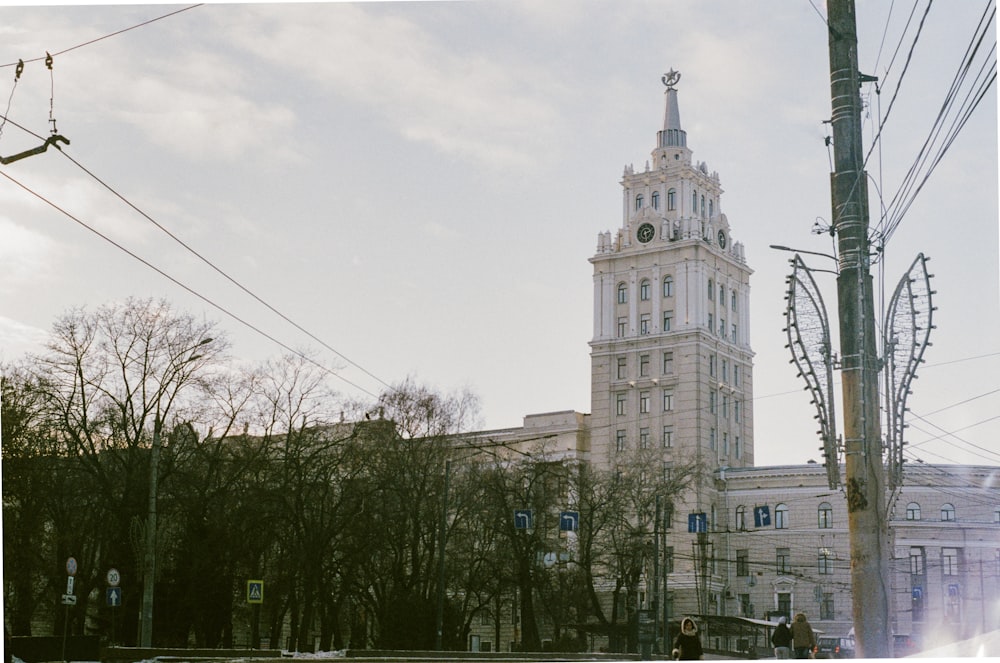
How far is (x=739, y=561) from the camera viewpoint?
65.9 m

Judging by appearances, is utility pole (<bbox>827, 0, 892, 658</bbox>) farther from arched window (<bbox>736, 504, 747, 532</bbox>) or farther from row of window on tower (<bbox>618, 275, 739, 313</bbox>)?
row of window on tower (<bbox>618, 275, 739, 313</bbox>)

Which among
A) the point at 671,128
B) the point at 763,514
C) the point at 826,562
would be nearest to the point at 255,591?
the point at 763,514

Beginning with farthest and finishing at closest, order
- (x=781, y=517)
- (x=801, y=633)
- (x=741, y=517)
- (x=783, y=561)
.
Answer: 1. (x=741, y=517)
2. (x=781, y=517)
3. (x=783, y=561)
4. (x=801, y=633)

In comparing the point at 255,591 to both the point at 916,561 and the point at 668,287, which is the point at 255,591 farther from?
the point at 668,287

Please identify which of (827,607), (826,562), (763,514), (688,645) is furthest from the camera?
(826,562)

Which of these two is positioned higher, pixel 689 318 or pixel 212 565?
pixel 689 318

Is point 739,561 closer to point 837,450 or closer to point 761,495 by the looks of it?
point 761,495

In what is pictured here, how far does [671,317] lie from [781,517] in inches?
576

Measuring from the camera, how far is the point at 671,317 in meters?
74.5

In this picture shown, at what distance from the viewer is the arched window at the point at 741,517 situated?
6619 centimetres

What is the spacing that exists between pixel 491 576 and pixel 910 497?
26656mm

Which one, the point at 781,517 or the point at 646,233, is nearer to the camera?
the point at 781,517

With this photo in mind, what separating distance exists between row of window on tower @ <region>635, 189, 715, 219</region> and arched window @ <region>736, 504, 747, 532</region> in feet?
58.1

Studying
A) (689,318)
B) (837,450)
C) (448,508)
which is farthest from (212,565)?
(689,318)
